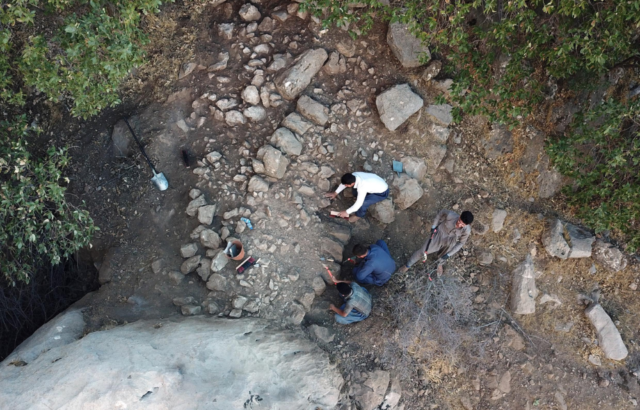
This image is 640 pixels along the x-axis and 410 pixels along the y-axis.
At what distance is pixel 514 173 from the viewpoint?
653cm

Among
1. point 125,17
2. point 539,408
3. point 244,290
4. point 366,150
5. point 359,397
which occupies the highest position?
point 125,17

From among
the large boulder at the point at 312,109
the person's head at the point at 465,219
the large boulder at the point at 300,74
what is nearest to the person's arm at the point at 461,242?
the person's head at the point at 465,219

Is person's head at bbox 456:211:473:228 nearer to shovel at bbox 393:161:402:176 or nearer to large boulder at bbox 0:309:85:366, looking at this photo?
shovel at bbox 393:161:402:176

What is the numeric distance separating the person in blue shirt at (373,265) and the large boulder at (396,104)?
6.09 ft

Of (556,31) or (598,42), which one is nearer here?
(598,42)

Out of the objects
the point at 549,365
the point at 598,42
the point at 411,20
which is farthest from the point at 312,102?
the point at 549,365

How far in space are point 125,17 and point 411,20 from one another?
3203 millimetres

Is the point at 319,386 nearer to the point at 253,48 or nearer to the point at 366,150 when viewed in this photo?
the point at 366,150

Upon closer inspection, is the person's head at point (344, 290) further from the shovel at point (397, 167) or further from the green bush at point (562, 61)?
the green bush at point (562, 61)

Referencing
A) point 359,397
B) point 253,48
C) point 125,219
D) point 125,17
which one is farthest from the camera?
point 253,48

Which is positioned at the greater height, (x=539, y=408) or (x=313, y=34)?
(x=313, y=34)

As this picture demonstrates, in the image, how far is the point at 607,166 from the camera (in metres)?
5.22

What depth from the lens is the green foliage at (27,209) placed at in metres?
4.62

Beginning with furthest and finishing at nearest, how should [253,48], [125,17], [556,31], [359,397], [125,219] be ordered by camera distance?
[253,48] → [125,219] → [556,31] → [359,397] → [125,17]
